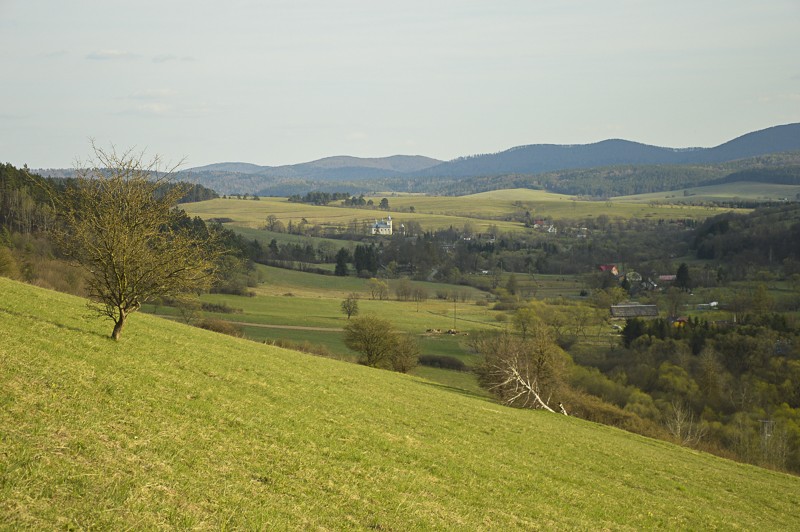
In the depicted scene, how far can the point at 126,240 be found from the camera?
1900cm

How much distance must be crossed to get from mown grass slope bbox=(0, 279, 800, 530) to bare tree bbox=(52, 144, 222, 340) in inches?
76.1

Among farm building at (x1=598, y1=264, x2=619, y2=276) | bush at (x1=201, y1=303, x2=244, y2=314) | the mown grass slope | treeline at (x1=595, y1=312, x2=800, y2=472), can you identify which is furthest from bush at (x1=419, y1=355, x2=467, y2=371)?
farm building at (x1=598, y1=264, x2=619, y2=276)

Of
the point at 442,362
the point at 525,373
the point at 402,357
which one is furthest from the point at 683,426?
the point at 442,362

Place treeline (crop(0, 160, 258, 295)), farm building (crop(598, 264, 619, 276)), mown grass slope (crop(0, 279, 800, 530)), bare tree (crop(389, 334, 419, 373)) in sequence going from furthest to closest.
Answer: farm building (crop(598, 264, 619, 276)), bare tree (crop(389, 334, 419, 373)), treeline (crop(0, 160, 258, 295)), mown grass slope (crop(0, 279, 800, 530))

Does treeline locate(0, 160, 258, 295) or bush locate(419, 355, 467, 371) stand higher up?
treeline locate(0, 160, 258, 295)

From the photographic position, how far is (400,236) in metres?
190

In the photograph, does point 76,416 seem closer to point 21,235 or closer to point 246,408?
point 246,408

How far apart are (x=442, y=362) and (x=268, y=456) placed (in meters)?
58.6

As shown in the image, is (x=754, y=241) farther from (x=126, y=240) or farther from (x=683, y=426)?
(x=126, y=240)

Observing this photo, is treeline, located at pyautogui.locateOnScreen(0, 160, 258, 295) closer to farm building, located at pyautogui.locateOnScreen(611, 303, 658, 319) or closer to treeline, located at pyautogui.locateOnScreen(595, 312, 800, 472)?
treeline, located at pyautogui.locateOnScreen(595, 312, 800, 472)

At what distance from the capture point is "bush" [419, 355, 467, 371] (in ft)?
231

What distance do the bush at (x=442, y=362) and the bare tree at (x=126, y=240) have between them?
5199cm

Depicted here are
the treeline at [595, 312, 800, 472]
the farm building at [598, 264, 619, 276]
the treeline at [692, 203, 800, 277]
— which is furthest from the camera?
the farm building at [598, 264, 619, 276]

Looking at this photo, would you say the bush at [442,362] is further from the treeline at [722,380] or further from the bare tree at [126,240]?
the bare tree at [126,240]
